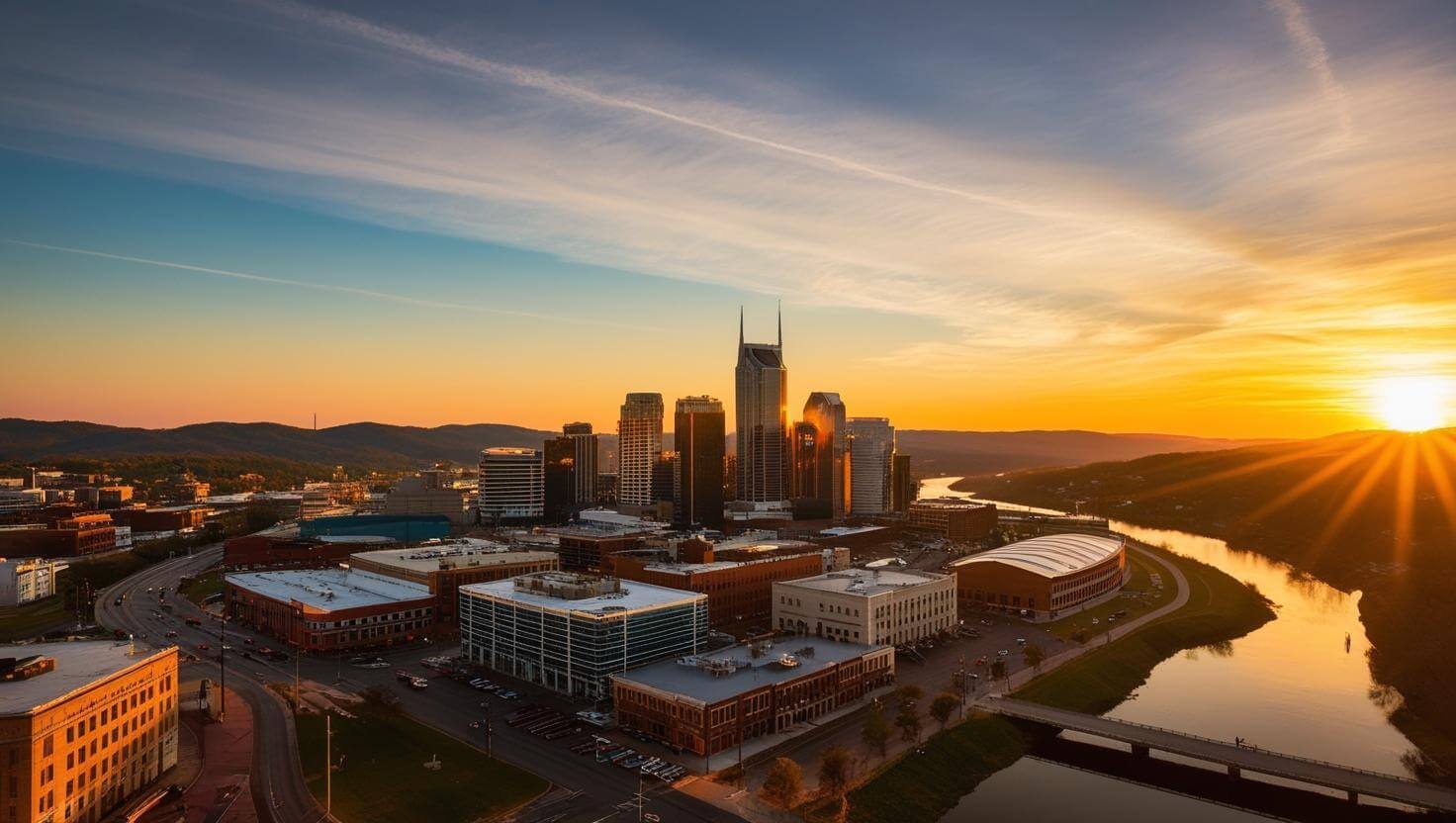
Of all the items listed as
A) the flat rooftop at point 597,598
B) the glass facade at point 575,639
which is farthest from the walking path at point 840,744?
the flat rooftop at point 597,598

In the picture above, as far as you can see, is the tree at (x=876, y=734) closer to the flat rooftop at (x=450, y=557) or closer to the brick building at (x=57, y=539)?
the flat rooftop at (x=450, y=557)

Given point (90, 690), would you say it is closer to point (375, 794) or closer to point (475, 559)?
point (375, 794)

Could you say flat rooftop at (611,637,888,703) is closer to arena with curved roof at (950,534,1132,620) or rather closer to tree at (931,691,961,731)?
tree at (931,691,961,731)

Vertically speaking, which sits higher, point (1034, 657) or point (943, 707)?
point (943, 707)

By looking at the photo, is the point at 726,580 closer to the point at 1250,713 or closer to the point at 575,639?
the point at 575,639

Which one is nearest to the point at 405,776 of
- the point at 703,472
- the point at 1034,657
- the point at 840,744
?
the point at 840,744

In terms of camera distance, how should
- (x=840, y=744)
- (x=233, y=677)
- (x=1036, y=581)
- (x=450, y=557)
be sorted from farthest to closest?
(x=450, y=557) < (x=1036, y=581) < (x=233, y=677) < (x=840, y=744)

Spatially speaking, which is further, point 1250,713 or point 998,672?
point 998,672
